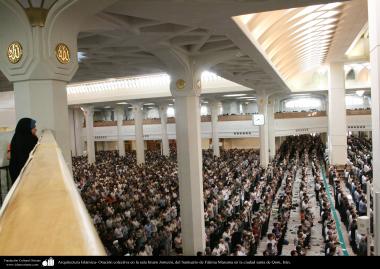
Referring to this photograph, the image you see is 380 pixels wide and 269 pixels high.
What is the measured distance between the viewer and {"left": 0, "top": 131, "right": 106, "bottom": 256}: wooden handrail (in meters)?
1.40

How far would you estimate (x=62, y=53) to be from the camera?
5.00m

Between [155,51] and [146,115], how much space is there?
129 feet

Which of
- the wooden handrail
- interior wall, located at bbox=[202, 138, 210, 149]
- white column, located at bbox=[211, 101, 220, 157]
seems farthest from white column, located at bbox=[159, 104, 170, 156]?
the wooden handrail

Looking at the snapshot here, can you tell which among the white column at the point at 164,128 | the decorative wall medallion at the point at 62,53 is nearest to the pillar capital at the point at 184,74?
the decorative wall medallion at the point at 62,53

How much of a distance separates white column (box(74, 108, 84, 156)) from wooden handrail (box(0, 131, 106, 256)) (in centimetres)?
3971

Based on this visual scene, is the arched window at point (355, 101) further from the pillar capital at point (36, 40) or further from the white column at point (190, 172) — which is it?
the pillar capital at point (36, 40)

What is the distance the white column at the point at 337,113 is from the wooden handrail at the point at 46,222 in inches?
932

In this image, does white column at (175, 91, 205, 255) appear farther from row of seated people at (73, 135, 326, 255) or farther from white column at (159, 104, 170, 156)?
white column at (159, 104, 170, 156)

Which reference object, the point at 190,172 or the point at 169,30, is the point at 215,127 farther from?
the point at 169,30

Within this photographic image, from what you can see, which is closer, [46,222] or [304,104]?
[46,222]

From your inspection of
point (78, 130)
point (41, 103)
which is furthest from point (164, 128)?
point (41, 103)

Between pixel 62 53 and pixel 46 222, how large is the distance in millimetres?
3980

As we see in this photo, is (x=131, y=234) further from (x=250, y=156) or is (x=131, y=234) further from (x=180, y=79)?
(x=250, y=156)

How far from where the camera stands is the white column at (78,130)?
39812 mm
